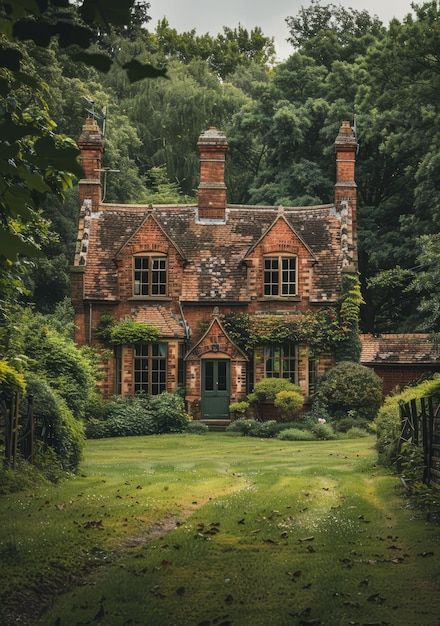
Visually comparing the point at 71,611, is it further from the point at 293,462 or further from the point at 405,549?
the point at 293,462

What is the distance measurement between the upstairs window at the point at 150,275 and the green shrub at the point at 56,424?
1783 centimetres

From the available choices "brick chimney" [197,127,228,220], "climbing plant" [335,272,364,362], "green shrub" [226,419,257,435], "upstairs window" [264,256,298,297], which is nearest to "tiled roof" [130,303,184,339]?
"upstairs window" [264,256,298,297]

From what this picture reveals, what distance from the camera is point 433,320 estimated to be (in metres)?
31.5

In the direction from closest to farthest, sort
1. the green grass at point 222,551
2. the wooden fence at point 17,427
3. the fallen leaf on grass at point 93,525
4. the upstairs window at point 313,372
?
the green grass at point 222,551, the fallen leaf on grass at point 93,525, the wooden fence at point 17,427, the upstairs window at point 313,372

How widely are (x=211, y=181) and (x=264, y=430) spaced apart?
12.1 metres

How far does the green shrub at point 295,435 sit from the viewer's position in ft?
109

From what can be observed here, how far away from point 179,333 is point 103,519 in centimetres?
2370

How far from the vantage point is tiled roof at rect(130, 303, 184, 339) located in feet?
124

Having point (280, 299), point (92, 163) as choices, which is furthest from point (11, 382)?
point (92, 163)

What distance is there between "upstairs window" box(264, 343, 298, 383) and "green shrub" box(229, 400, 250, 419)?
2.12 meters

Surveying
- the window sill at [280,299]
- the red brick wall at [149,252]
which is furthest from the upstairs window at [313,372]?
the red brick wall at [149,252]

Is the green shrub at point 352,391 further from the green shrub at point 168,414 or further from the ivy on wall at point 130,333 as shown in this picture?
the ivy on wall at point 130,333

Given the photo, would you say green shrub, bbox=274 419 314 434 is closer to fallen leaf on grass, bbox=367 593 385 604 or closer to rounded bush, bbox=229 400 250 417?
rounded bush, bbox=229 400 250 417

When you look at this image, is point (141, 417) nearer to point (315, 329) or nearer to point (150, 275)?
point (150, 275)
